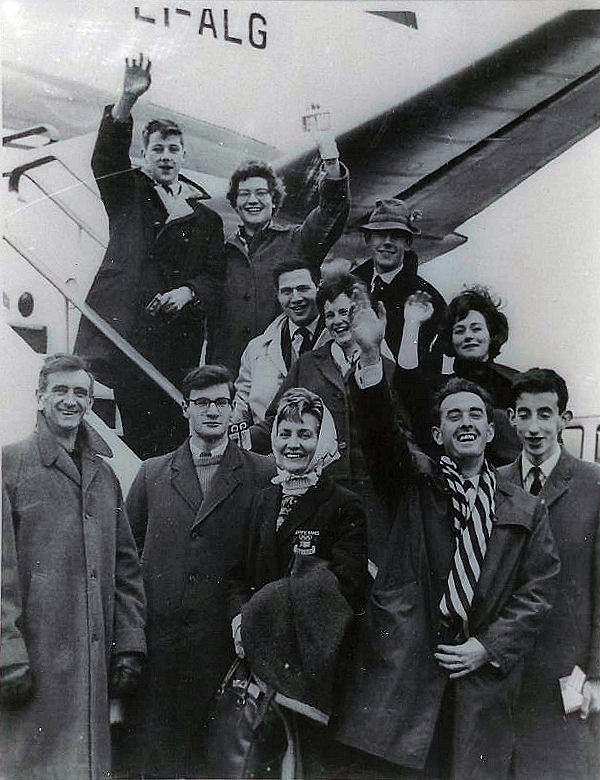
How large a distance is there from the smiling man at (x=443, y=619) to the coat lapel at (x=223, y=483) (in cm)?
44

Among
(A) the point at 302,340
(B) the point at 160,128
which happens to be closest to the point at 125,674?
(A) the point at 302,340

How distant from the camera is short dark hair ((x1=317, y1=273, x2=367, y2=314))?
3227 mm

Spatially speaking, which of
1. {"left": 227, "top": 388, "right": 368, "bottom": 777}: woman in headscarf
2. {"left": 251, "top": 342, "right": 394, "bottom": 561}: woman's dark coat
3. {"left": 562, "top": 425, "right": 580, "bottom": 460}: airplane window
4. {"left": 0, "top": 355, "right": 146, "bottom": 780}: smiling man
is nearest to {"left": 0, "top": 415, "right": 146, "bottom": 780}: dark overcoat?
{"left": 0, "top": 355, "right": 146, "bottom": 780}: smiling man

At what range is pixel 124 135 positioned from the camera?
3193 millimetres

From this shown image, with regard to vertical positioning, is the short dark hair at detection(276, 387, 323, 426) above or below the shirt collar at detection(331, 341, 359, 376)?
below

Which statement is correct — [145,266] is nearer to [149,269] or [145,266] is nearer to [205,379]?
[149,269]

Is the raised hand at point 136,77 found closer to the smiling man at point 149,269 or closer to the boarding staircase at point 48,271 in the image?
the smiling man at point 149,269

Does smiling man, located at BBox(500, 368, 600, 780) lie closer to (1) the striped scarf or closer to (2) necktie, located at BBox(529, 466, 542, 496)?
(2) necktie, located at BBox(529, 466, 542, 496)

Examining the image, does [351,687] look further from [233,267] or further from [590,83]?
[590,83]

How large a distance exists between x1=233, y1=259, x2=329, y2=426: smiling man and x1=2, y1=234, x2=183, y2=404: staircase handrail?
0.24m

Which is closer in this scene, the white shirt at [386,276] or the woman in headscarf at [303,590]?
the woman in headscarf at [303,590]

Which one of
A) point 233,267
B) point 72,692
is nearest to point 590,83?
point 233,267

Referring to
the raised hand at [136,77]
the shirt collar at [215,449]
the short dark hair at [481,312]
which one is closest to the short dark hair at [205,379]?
the shirt collar at [215,449]

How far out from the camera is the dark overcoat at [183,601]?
10.2ft
